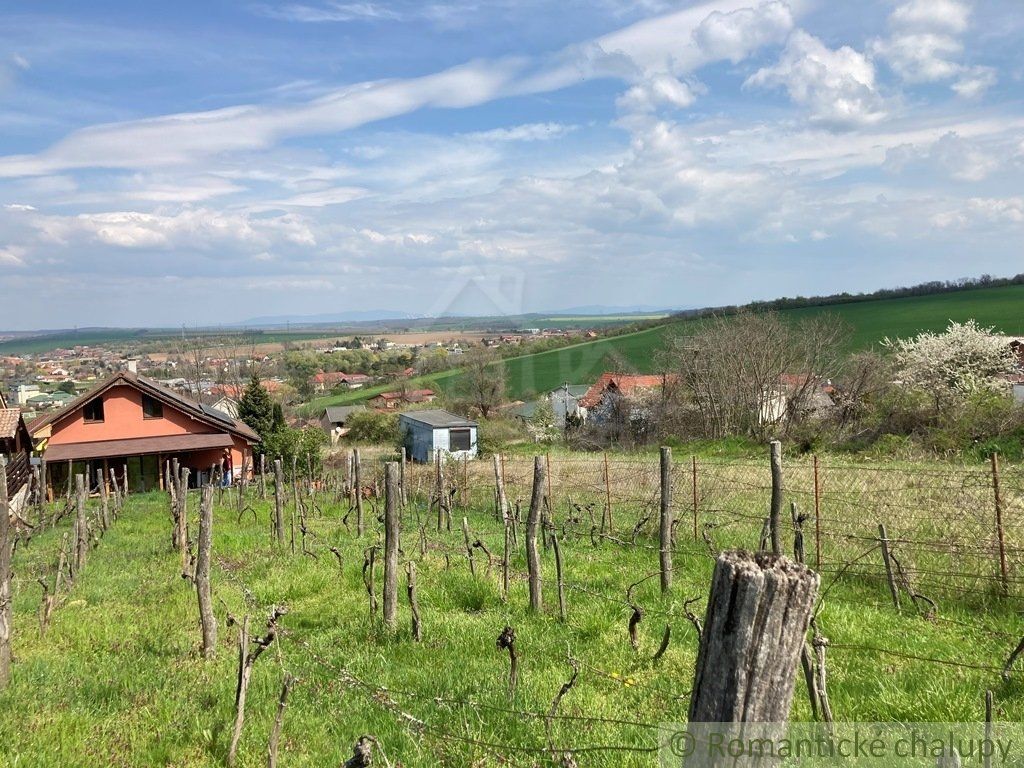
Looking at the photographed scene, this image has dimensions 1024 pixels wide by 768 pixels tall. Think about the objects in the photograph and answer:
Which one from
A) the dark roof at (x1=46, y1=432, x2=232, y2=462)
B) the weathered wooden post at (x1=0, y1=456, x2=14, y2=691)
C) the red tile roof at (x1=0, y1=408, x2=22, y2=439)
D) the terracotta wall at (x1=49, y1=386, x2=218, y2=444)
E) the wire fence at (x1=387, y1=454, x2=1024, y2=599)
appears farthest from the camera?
the terracotta wall at (x1=49, y1=386, x2=218, y2=444)

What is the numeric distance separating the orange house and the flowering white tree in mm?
26712

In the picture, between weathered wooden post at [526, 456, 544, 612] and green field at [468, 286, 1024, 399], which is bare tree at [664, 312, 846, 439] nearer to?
green field at [468, 286, 1024, 399]

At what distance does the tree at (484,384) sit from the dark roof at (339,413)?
332 inches

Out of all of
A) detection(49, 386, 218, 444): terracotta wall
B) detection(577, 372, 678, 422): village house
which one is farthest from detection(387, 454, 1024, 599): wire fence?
detection(577, 372, 678, 422): village house

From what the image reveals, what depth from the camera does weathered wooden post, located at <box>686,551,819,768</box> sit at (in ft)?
7.88

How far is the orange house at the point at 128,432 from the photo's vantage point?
28719 mm

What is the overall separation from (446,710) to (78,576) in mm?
7744

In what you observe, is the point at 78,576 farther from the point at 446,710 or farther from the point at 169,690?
the point at 446,710

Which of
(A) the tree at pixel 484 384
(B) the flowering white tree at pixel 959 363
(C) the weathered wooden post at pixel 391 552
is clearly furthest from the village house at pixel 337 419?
(C) the weathered wooden post at pixel 391 552

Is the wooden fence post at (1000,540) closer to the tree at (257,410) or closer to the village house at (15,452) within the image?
the village house at (15,452)

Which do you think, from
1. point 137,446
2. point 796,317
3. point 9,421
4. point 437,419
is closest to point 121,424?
point 137,446

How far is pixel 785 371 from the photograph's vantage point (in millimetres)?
30281

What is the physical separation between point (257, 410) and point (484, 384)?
15.4 meters

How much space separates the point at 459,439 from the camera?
127 ft
